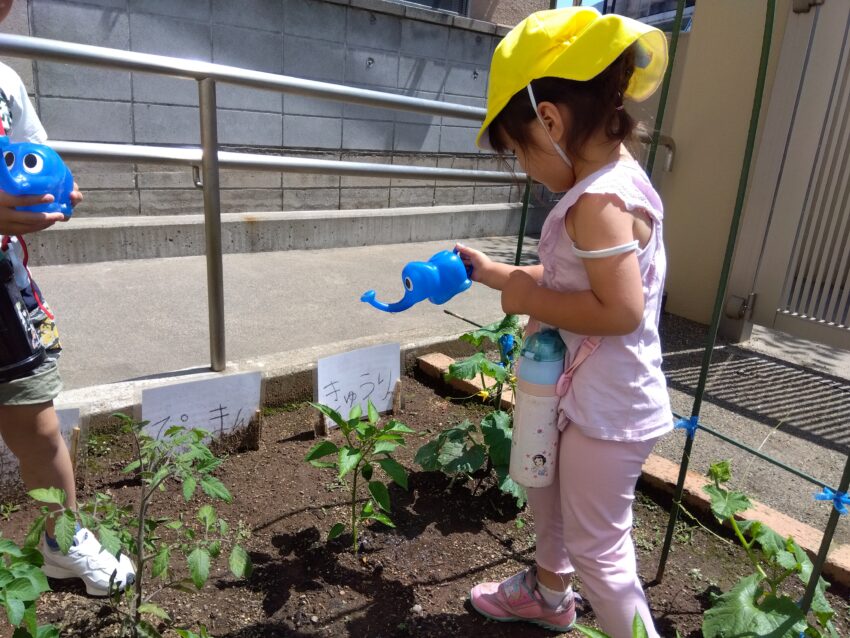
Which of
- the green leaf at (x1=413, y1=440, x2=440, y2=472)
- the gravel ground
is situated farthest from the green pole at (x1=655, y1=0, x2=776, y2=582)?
the gravel ground

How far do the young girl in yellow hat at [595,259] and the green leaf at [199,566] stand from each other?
2.15ft

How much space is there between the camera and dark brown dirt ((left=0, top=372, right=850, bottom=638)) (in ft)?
4.42

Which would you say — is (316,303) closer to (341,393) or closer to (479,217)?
(341,393)

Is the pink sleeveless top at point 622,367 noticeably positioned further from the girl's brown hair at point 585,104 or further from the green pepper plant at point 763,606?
the green pepper plant at point 763,606

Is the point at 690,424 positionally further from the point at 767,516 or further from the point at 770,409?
the point at 770,409

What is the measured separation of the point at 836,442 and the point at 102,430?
8.88 feet

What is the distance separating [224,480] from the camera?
5.82ft

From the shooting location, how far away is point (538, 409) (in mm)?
1197

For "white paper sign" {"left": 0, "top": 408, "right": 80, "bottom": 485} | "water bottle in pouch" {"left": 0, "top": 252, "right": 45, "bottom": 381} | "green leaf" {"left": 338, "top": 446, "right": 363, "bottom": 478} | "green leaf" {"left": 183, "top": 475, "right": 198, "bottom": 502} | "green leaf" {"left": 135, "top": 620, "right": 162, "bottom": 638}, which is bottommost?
"green leaf" {"left": 135, "top": 620, "right": 162, "bottom": 638}

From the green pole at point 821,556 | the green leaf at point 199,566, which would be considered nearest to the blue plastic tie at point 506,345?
the green pole at point 821,556

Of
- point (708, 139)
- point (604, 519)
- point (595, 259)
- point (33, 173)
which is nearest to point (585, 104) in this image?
point (595, 259)

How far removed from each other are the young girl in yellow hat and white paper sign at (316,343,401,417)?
828 millimetres

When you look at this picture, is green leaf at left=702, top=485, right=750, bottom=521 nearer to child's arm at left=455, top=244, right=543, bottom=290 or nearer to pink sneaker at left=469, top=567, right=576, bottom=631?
pink sneaker at left=469, top=567, right=576, bottom=631

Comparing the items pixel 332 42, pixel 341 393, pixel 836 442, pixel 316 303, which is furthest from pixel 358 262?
pixel 836 442
